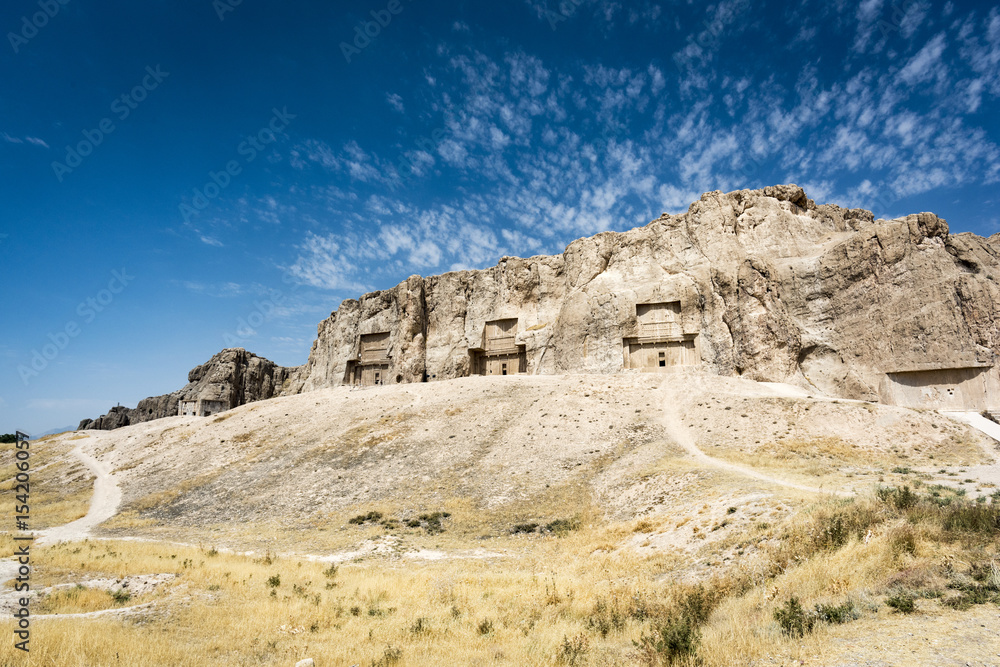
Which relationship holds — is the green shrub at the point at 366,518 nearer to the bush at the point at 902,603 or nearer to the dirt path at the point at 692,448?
the dirt path at the point at 692,448

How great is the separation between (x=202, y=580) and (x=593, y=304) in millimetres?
37501

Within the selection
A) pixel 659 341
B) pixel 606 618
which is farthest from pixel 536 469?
pixel 659 341

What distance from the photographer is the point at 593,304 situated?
45.2 meters

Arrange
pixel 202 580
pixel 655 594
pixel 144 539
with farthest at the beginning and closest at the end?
pixel 144 539 < pixel 202 580 < pixel 655 594

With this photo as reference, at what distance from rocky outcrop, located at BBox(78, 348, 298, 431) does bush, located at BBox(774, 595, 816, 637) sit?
74958 mm

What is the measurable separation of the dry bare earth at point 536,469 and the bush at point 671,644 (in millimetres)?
556

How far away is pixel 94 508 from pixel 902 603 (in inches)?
1459

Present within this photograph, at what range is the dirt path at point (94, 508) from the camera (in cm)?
2253

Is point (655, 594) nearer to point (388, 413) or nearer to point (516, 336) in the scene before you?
point (388, 413)

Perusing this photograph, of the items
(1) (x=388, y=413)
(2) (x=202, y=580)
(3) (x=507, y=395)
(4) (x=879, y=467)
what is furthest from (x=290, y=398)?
(4) (x=879, y=467)

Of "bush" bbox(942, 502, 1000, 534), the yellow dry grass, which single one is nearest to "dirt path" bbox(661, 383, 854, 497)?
"bush" bbox(942, 502, 1000, 534)

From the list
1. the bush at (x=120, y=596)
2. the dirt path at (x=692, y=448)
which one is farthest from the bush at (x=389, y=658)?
the dirt path at (x=692, y=448)

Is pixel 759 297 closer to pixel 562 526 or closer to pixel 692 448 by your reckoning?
pixel 692 448

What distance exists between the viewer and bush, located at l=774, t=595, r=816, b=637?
21.6 ft
